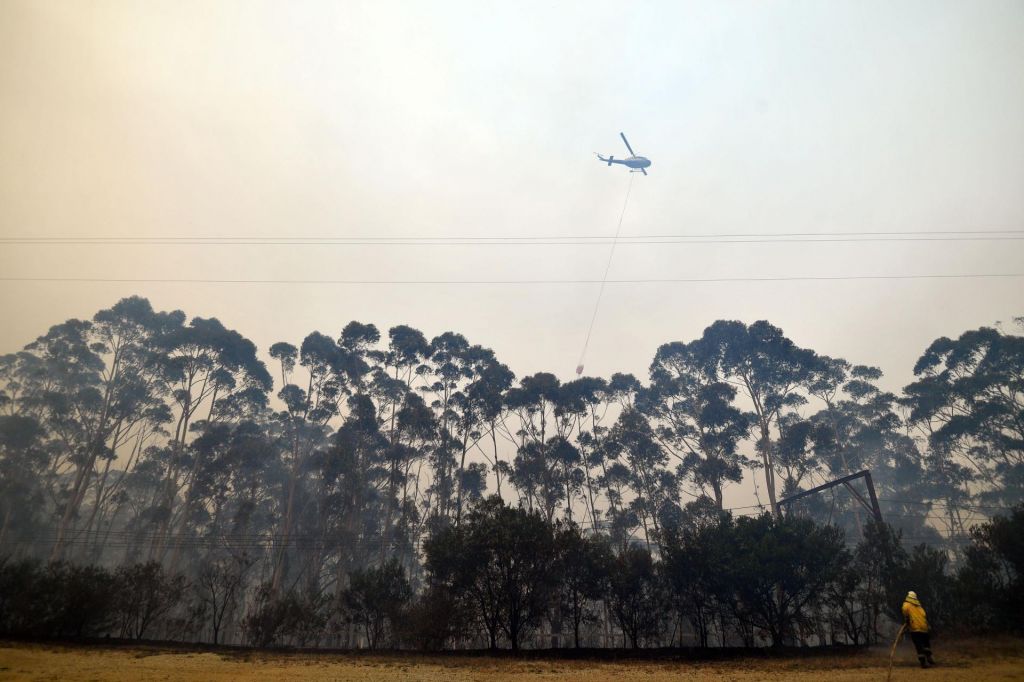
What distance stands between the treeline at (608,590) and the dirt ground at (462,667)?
2601 millimetres

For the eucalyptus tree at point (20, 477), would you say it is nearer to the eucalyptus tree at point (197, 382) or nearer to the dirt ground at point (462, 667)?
the eucalyptus tree at point (197, 382)

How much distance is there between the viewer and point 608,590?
24750 mm

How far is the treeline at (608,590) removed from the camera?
2072cm

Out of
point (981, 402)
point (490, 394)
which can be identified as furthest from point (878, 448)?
point (490, 394)

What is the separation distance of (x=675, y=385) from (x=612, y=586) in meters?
23.1

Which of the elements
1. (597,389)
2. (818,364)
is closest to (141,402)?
(597,389)

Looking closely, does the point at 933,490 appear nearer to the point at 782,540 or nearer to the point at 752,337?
the point at 752,337

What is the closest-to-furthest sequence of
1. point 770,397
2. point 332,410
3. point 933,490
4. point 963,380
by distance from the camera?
point 770,397
point 963,380
point 332,410
point 933,490

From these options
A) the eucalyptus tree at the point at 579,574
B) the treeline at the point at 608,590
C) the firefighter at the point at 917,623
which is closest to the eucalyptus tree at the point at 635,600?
the treeline at the point at 608,590

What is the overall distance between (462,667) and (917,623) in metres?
13.9

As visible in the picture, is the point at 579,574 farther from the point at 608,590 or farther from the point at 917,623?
the point at 917,623

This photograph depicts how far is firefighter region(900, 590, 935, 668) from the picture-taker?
13.6 m

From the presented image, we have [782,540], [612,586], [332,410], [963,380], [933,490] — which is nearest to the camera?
[782,540]

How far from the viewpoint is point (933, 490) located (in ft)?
167
